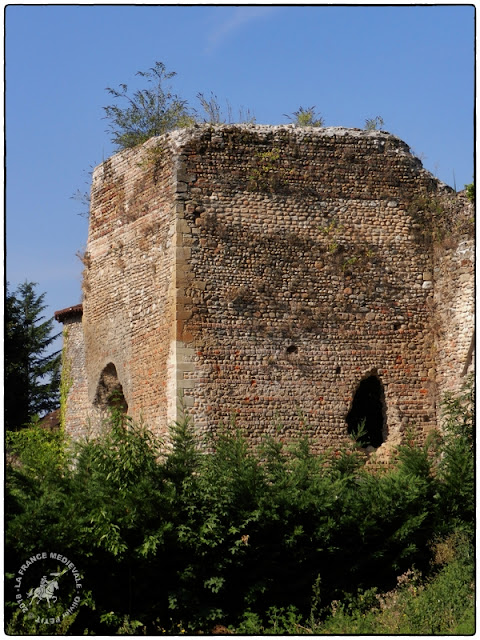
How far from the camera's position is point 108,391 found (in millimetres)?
19000

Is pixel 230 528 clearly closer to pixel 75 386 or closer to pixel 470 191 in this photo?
pixel 470 191

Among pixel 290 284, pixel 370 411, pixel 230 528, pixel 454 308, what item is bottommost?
pixel 230 528

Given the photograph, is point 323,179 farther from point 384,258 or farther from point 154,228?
point 154,228

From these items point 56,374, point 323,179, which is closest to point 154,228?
point 323,179

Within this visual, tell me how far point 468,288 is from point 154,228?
4610 mm

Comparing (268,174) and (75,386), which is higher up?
(268,174)

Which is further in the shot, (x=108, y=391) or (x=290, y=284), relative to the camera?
(x=108, y=391)

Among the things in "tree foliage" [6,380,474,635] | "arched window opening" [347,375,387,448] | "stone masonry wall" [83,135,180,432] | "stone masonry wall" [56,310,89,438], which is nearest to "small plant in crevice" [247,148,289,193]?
"stone masonry wall" [83,135,180,432]

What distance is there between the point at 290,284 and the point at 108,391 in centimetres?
362

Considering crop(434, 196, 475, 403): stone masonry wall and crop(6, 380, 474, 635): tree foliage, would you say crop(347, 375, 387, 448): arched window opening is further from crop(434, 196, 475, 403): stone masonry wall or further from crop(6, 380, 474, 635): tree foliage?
crop(6, 380, 474, 635): tree foliage

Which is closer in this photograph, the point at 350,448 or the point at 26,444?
the point at 350,448

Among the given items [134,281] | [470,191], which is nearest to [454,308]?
[470,191]

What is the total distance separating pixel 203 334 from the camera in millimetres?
16797

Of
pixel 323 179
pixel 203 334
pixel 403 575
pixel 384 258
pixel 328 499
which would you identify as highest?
pixel 323 179
